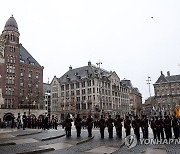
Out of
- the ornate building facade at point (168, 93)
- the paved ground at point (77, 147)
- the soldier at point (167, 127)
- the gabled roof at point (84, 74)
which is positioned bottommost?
the paved ground at point (77, 147)

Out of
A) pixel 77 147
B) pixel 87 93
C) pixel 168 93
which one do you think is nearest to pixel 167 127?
pixel 77 147

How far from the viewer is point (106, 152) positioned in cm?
1075

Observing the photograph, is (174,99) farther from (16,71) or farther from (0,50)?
(0,50)

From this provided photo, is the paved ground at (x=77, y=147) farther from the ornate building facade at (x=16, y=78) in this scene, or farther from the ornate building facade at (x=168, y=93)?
the ornate building facade at (x=168, y=93)

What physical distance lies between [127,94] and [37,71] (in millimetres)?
46416

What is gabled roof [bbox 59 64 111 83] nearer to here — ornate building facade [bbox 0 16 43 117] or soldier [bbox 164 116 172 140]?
ornate building facade [bbox 0 16 43 117]

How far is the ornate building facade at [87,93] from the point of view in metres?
76.5

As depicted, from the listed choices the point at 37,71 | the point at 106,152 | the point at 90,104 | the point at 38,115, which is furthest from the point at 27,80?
the point at 106,152

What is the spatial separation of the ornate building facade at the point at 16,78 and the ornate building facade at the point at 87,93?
14819mm

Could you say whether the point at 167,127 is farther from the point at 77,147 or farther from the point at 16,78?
the point at 16,78

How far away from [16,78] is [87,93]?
2576 centimetres

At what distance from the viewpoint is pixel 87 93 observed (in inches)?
3068

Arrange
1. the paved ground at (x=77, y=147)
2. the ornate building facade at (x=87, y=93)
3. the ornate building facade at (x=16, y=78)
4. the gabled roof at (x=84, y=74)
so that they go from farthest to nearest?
the gabled roof at (x=84, y=74), the ornate building facade at (x=87, y=93), the ornate building facade at (x=16, y=78), the paved ground at (x=77, y=147)

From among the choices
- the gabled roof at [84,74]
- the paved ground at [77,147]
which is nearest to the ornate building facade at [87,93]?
the gabled roof at [84,74]
